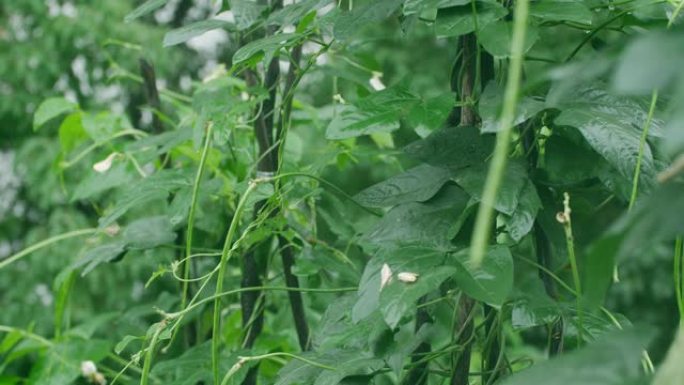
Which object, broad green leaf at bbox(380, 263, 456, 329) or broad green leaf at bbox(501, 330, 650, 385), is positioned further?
broad green leaf at bbox(380, 263, 456, 329)

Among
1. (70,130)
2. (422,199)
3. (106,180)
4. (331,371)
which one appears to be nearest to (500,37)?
(422,199)

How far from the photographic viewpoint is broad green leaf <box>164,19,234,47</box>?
858mm

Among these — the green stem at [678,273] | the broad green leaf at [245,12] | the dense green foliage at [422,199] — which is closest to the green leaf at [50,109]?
the dense green foliage at [422,199]

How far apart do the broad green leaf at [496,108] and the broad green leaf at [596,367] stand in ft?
0.77

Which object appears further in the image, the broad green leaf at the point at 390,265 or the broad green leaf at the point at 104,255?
the broad green leaf at the point at 104,255

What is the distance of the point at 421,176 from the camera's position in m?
0.75

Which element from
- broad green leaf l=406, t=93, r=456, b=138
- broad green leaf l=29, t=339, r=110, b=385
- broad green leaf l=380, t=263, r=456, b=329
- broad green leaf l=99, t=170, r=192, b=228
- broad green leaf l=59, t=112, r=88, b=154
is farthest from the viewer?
broad green leaf l=59, t=112, r=88, b=154

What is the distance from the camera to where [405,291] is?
610 millimetres

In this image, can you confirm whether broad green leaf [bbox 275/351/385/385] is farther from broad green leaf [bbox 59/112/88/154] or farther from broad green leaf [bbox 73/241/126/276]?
broad green leaf [bbox 59/112/88/154]

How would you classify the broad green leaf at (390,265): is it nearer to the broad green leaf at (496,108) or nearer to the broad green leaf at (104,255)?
the broad green leaf at (496,108)

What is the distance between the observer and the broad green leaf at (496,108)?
640mm

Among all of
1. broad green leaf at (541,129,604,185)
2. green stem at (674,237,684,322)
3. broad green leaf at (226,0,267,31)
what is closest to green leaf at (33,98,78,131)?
broad green leaf at (226,0,267,31)

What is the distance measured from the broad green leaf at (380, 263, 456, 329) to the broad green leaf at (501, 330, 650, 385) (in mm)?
178

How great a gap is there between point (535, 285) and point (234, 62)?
12.9 inches
